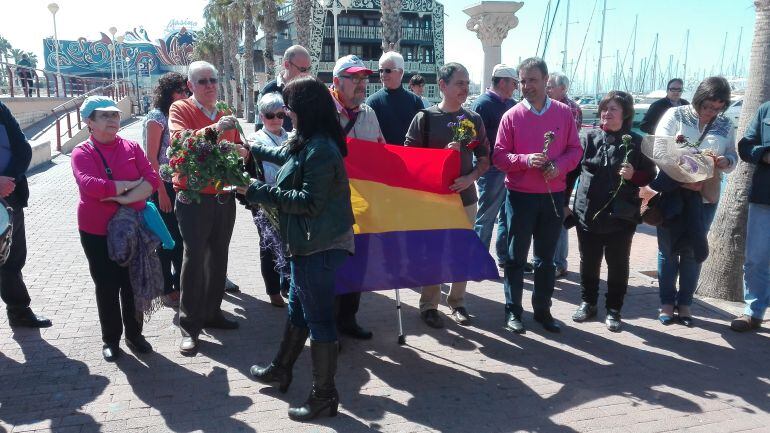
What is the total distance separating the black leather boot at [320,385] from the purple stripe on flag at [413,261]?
2.43 feet

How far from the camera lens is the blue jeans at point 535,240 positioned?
5.02 m

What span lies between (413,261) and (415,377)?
87 centimetres

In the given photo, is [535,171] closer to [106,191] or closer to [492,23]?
[106,191]

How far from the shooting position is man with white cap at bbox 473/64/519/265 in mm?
6137

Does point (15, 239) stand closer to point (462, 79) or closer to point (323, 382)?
point (323, 382)

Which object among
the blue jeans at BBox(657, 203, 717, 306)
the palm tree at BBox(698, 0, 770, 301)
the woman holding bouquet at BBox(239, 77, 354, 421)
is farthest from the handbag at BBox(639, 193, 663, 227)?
the woman holding bouquet at BBox(239, 77, 354, 421)

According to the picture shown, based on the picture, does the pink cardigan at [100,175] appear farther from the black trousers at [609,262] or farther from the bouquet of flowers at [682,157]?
the bouquet of flowers at [682,157]

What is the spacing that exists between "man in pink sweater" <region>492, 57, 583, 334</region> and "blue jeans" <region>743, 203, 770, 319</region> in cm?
169

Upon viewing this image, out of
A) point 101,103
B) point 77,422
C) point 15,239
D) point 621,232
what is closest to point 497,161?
point 621,232

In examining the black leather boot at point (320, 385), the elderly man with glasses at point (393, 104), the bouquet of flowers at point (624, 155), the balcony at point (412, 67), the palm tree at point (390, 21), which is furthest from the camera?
the balcony at point (412, 67)

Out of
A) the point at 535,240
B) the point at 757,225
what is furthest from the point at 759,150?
the point at 535,240

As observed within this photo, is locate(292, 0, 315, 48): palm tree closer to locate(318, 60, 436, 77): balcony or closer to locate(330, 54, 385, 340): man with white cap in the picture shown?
locate(330, 54, 385, 340): man with white cap

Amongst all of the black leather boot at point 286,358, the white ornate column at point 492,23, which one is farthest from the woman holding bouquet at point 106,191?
the white ornate column at point 492,23

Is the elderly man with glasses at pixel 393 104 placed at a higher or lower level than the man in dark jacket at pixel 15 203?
higher
